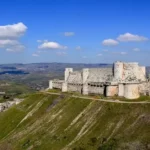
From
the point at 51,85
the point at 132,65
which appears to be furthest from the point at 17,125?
the point at 132,65

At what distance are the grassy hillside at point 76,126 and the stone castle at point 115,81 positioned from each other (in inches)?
316

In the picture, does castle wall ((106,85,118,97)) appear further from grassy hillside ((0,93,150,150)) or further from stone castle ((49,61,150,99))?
grassy hillside ((0,93,150,150))

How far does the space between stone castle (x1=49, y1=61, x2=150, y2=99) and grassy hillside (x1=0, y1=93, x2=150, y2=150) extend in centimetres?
803

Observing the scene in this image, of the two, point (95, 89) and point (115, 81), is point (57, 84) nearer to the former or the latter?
point (95, 89)

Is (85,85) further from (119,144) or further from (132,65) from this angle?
(119,144)

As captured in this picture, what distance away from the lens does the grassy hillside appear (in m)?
90.7

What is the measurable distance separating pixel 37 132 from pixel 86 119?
17540mm

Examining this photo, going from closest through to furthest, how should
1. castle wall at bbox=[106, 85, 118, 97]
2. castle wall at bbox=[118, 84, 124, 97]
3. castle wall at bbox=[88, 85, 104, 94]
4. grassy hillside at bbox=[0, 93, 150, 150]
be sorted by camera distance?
1. grassy hillside at bbox=[0, 93, 150, 150]
2. castle wall at bbox=[118, 84, 124, 97]
3. castle wall at bbox=[106, 85, 118, 97]
4. castle wall at bbox=[88, 85, 104, 94]

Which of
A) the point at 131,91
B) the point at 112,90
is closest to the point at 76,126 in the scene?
the point at 112,90

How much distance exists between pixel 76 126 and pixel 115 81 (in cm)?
2384

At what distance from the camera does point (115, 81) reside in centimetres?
11969

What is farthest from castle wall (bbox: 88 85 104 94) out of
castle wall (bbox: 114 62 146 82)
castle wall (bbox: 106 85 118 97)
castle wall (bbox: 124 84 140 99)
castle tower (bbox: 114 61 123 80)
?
castle wall (bbox: 124 84 140 99)

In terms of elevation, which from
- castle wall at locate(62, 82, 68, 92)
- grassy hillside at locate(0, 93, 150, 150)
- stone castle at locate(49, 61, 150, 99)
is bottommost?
grassy hillside at locate(0, 93, 150, 150)

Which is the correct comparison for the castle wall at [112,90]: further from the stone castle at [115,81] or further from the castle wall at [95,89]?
the castle wall at [95,89]
